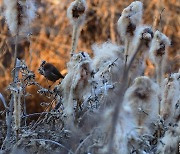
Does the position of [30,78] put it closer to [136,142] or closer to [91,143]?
[91,143]

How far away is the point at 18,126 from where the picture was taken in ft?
4.52

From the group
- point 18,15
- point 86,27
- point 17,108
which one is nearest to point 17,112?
point 17,108

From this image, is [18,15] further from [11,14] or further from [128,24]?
[128,24]

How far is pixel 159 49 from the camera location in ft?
5.10

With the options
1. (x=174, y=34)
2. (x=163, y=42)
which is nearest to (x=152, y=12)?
(x=174, y=34)

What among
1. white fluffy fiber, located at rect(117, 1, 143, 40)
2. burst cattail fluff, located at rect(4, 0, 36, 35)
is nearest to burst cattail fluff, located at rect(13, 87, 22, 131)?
burst cattail fluff, located at rect(4, 0, 36, 35)

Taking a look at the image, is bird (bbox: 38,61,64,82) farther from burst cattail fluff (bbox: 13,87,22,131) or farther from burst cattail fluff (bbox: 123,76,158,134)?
burst cattail fluff (bbox: 123,76,158,134)

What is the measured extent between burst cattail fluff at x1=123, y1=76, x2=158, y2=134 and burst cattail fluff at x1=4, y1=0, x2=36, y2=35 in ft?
1.34

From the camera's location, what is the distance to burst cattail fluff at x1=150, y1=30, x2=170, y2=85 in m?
1.55

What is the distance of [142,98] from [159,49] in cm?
32

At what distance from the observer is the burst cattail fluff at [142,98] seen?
1.26 m

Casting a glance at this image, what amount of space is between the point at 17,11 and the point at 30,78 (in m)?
0.19

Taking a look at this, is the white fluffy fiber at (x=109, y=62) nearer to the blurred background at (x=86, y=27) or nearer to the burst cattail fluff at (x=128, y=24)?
the burst cattail fluff at (x=128, y=24)

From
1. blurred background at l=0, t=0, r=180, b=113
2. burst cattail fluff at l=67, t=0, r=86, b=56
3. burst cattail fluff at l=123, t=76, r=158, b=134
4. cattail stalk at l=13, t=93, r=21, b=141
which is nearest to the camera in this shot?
burst cattail fluff at l=123, t=76, r=158, b=134
